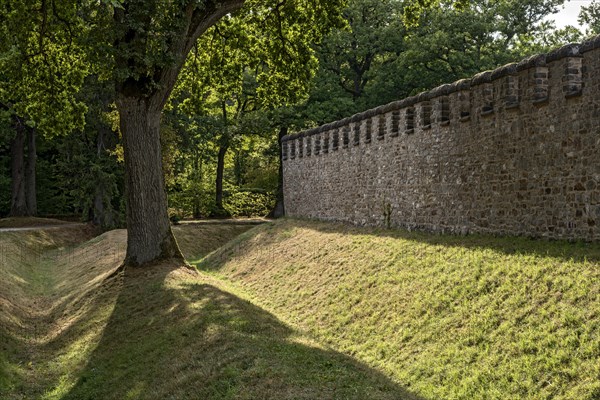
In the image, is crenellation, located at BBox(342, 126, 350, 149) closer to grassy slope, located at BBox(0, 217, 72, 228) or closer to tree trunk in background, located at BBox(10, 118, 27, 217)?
grassy slope, located at BBox(0, 217, 72, 228)

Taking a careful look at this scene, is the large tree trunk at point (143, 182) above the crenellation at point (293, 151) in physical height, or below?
below

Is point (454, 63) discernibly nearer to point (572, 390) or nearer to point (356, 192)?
point (356, 192)

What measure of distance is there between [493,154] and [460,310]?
4136 mm

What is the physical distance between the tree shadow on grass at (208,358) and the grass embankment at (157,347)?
22mm

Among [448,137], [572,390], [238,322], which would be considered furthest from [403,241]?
[572,390]

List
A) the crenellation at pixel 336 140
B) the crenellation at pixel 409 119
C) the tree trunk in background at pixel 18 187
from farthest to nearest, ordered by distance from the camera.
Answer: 1. the tree trunk in background at pixel 18 187
2. the crenellation at pixel 336 140
3. the crenellation at pixel 409 119

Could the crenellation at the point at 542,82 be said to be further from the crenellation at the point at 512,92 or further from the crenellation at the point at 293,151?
the crenellation at the point at 293,151

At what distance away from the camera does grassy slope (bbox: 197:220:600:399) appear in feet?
27.6

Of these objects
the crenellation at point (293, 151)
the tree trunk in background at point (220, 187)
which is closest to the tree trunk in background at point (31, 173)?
the tree trunk in background at point (220, 187)

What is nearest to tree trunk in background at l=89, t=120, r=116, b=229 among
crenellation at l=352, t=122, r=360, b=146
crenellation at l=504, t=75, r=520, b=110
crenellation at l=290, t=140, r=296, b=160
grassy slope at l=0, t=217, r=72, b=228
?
grassy slope at l=0, t=217, r=72, b=228

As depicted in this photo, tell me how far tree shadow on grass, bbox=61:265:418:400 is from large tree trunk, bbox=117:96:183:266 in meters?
2.17

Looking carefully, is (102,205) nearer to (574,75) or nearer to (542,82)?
(542,82)

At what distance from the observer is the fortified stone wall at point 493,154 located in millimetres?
11289

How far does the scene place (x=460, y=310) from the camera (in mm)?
11023
